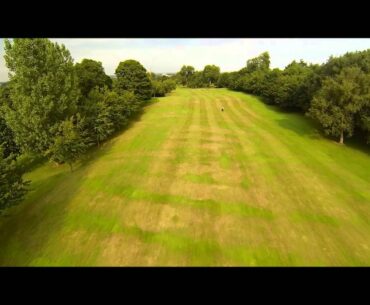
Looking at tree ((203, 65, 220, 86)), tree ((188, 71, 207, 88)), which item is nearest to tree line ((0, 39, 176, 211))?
tree ((188, 71, 207, 88))

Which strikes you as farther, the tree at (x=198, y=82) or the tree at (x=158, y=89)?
the tree at (x=198, y=82)

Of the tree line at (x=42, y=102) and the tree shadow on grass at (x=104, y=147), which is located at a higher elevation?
the tree line at (x=42, y=102)

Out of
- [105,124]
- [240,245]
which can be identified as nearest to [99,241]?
[240,245]

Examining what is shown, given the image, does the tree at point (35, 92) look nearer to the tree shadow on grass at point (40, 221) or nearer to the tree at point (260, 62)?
the tree shadow on grass at point (40, 221)

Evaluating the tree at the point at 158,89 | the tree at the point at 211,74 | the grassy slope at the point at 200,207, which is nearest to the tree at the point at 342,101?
the grassy slope at the point at 200,207

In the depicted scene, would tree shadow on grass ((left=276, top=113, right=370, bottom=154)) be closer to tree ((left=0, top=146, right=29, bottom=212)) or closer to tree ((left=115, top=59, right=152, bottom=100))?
tree ((left=115, top=59, right=152, bottom=100))
